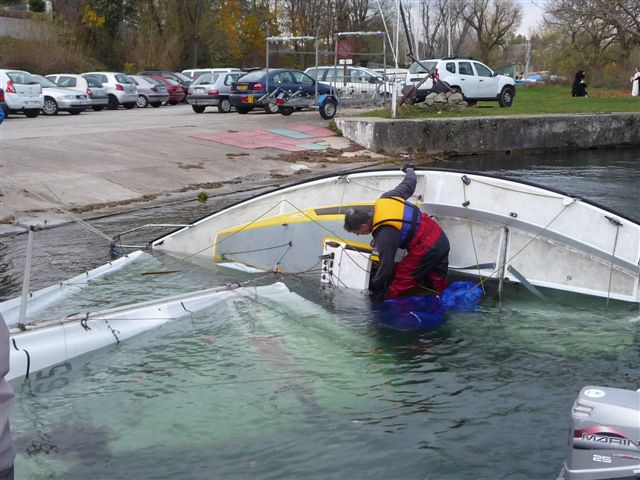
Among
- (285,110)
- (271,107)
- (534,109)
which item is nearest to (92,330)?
(285,110)

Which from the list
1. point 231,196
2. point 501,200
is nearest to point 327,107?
point 231,196

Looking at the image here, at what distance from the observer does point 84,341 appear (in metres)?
6.69

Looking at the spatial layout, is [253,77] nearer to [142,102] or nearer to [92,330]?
[142,102]

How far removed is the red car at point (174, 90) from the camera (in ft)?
122

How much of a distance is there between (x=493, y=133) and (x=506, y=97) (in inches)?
306

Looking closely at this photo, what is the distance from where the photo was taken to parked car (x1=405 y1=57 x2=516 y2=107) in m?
28.8

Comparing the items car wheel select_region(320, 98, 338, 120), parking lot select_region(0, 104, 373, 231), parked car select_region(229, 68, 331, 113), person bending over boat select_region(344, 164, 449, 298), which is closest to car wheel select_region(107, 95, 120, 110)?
parking lot select_region(0, 104, 373, 231)

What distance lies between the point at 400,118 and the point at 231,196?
922cm

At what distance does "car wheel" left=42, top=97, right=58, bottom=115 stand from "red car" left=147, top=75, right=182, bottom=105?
27.3ft

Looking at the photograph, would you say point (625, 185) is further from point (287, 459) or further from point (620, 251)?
point (287, 459)

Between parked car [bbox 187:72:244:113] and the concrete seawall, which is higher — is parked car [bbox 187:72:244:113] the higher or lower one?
the higher one

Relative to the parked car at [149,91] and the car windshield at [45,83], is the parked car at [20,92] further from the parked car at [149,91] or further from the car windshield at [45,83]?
the parked car at [149,91]

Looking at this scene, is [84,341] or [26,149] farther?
[26,149]

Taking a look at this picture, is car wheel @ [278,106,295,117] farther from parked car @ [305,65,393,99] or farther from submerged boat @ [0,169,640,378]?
submerged boat @ [0,169,640,378]
